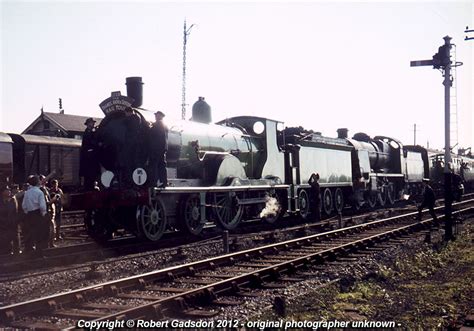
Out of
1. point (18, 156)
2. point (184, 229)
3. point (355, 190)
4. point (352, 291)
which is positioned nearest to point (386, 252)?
point (352, 291)

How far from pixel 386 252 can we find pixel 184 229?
4.88m

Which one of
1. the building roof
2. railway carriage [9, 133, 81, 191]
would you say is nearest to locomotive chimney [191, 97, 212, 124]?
railway carriage [9, 133, 81, 191]

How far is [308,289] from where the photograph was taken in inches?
303

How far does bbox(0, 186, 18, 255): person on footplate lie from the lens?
420 inches

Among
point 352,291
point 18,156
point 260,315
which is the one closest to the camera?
point 260,315

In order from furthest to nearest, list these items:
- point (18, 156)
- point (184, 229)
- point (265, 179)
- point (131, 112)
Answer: point (18, 156) → point (265, 179) → point (184, 229) → point (131, 112)

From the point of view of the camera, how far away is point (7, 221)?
420 inches

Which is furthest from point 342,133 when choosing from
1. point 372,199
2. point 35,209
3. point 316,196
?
point 35,209

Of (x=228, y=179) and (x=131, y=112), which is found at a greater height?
(x=131, y=112)

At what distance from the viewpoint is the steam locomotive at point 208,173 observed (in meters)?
12.0

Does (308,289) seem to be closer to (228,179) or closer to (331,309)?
(331,309)

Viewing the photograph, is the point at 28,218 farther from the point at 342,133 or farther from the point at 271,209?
the point at 342,133

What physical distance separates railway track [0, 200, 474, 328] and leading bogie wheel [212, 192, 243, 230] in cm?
332

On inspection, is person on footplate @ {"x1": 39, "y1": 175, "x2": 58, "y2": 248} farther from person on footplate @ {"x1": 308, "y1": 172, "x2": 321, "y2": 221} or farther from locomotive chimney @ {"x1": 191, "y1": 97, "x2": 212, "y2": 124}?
person on footplate @ {"x1": 308, "y1": 172, "x2": 321, "y2": 221}
